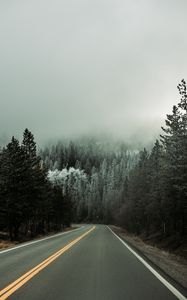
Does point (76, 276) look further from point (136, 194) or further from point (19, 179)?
point (136, 194)

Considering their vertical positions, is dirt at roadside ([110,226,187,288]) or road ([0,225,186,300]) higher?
road ([0,225,186,300])

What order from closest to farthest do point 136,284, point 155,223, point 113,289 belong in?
1. point 113,289
2. point 136,284
3. point 155,223

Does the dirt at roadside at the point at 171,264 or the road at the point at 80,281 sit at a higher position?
the road at the point at 80,281

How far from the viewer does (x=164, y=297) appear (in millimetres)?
8211

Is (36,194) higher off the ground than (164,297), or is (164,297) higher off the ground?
(36,194)

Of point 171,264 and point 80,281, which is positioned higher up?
point 80,281

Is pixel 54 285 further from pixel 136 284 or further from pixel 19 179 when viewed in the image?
pixel 19 179

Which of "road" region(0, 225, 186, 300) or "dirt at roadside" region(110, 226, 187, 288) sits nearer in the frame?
"road" region(0, 225, 186, 300)

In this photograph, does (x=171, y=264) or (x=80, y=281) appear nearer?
(x=80, y=281)

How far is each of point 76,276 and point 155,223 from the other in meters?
52.1

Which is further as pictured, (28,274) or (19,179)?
(19,179)

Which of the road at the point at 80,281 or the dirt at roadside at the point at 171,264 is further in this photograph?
the dirt at roadside at the point at 171,264

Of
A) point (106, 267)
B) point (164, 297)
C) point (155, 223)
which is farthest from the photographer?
point (155, 223)

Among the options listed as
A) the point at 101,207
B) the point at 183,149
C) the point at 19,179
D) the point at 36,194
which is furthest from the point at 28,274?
the point at 101,207
